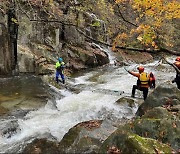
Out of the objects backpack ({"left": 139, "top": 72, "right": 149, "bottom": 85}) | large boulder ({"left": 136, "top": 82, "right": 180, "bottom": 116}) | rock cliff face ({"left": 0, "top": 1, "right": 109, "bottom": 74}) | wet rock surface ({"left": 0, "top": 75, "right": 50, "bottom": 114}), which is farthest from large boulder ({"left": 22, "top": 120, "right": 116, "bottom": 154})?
rock cliff face ({"left": 0, "top": 1, "right": 109, "bottom": 74})

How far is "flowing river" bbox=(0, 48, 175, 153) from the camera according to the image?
29.7 feet

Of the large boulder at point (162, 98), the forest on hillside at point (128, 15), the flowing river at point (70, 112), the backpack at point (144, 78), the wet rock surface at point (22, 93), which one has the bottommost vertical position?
the flowing river at point (70, 112)

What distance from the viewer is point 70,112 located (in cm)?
1147

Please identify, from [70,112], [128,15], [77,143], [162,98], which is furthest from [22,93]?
[128,15]

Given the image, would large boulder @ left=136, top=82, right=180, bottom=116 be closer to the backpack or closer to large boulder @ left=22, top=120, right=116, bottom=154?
the backpack

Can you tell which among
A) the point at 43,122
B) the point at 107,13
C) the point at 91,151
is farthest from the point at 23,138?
the point at 107,13

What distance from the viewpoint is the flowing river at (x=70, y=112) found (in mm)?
9039

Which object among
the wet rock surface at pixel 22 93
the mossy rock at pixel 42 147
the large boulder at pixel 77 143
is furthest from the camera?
the wet rock surface at pixel 22 93

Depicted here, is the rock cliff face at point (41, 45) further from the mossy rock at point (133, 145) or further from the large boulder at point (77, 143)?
the mossy rock at point (133, 145)

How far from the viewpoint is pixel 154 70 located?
889 inches

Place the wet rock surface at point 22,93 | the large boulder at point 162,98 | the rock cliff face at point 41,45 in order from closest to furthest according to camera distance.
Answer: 1. the large boulder at point 162,98
2. the wet rock surface at point 22,93
3. the rock cliff face at point 41,45

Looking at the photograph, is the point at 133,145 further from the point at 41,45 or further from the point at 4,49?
the point at 41,45

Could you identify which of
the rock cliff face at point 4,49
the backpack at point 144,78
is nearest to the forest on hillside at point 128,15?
the backpack at point 144,78

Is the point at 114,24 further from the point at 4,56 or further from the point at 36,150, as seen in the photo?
the point at 36,150
